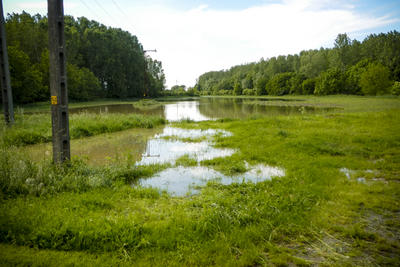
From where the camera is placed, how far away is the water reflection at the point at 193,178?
628 centimetres

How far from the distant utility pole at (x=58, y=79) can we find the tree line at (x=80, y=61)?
94.6ft

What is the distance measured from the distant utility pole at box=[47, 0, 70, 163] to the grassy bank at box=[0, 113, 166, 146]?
12.2 feet

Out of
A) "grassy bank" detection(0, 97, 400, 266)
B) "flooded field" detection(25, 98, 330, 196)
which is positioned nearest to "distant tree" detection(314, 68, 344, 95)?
"flooded field" detection(25, 98, 330, 196)

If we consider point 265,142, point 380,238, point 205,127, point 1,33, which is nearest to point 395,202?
point 380,238

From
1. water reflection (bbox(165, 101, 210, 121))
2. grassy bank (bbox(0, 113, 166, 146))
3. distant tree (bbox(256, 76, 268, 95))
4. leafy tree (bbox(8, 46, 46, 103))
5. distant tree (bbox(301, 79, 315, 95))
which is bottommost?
grassy bank (bbox(0, 113, 166, 146))

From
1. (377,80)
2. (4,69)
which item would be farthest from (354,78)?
(4,69)

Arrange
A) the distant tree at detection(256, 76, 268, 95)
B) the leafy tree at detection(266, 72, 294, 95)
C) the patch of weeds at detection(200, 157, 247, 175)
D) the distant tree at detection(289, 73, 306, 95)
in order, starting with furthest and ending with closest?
the distant tree at detection(256, 76, 268, 95) → the leafy tree at detection(266, 72, 294, 95) → the distant tree at detection(289, 73, 306, 95) → the patch of weeds at detection(200, 157, 247, 175)

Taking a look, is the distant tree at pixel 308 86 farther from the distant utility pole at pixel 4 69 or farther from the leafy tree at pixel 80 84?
the distant utility pole at pixel 4 69

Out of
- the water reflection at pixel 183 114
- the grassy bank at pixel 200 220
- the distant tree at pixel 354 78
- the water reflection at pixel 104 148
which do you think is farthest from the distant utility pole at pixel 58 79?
the distant tree at pixel 354 78

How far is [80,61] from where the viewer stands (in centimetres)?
5619

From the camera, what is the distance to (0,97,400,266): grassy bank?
3326 mm

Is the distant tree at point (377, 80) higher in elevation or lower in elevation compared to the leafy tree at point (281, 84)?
lower

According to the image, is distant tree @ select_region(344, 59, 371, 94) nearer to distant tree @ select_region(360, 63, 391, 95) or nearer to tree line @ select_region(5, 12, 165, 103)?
distant tree @ select_region(360, 63, 391, 95)

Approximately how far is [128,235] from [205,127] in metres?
13.8
